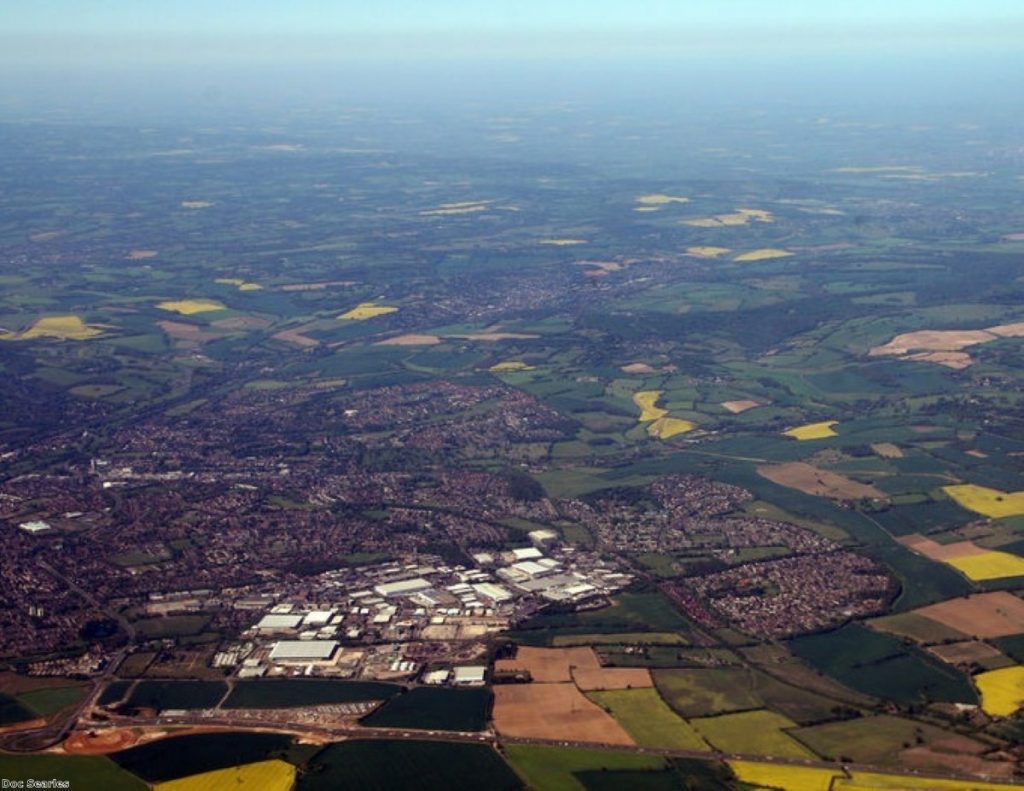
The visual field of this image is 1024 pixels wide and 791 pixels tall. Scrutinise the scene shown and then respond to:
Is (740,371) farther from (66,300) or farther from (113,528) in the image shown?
(66,300)

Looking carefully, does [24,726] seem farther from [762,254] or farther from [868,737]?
[762,254]

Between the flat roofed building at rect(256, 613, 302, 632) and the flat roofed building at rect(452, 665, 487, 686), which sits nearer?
the flat roofed building at rect(452, 665, 487, 686)

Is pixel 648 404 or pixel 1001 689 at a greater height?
pixel 1001 689

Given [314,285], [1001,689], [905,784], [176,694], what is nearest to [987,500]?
[1001,689]

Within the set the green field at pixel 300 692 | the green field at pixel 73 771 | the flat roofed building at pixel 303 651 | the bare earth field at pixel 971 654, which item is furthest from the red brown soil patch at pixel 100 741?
the bare earth field at pixel 971 654

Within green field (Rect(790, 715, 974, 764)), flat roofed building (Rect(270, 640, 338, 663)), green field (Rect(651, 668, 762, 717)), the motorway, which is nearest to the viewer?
the motorway

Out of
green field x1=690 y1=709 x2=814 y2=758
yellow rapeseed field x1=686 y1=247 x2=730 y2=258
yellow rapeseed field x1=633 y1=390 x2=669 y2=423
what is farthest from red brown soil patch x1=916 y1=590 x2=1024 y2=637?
yellow rapeseed field x1=686 y1=247 x2=730 y2=258

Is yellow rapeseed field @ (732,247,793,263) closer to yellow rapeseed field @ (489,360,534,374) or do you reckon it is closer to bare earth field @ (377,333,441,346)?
bare earth field @ (377,333,441,346)
